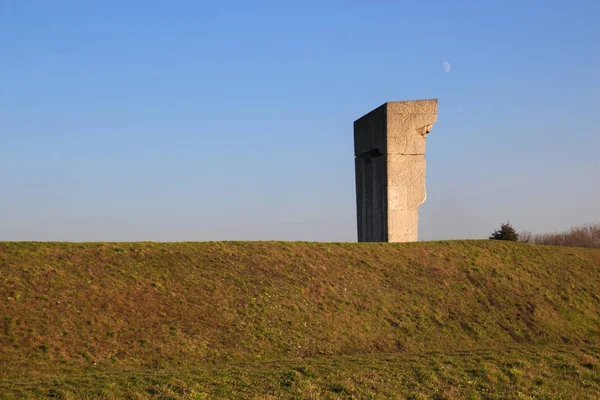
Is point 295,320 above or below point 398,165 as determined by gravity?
below

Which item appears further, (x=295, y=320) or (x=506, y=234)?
(x=506, y=234)

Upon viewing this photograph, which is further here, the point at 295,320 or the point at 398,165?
the point at 398,165

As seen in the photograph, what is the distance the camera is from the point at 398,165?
105ft

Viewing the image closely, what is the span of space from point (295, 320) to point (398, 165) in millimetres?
11738

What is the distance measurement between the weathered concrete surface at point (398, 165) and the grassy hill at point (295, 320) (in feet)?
4.69

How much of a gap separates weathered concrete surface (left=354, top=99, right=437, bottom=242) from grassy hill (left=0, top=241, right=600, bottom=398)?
4.69ft

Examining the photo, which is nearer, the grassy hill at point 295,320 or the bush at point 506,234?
the grassy hill at point 295,320

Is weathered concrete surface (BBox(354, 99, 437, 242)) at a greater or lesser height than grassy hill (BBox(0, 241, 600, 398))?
greater

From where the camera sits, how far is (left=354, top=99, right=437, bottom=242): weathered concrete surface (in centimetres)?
3184

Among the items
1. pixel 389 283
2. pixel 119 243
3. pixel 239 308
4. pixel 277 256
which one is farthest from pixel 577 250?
pixel 119 243

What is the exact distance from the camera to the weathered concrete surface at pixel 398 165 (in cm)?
3184

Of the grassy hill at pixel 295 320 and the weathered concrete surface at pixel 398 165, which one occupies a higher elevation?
the weathered concrete surface at pixel 398 165

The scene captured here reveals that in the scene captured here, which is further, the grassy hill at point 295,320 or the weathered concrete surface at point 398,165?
the weathered concrete surface at point 398,165

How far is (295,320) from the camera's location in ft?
74.8
